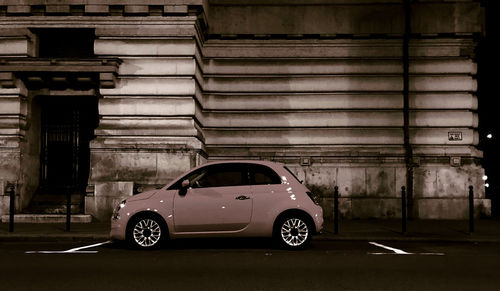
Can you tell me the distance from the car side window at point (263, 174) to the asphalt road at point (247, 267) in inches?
45.6

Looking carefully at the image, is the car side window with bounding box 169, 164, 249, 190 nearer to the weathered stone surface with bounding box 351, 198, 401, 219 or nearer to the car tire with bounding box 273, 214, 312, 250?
the car tire with bounding box 273, 214, 312, 250

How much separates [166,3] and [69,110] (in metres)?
4.33

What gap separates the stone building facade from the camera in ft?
53.7

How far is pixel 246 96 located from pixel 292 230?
8310mm

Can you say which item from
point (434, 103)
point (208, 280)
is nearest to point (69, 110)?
point (434, 103)

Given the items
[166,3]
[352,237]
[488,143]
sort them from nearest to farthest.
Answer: [352,237]
[166,3]
[488,143]

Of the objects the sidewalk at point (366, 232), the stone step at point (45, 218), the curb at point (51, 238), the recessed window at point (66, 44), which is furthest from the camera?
the recessed window at point (66, 44)

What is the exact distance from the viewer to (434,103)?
706 inches

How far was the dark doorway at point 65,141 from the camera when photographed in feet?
58.0

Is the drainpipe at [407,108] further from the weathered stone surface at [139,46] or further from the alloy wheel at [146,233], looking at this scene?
the alloy wheel at [146,233]

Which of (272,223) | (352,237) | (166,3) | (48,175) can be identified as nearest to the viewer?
(272,223)

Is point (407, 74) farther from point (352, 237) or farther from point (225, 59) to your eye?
point (352, 237)

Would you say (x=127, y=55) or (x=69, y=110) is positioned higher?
(x=127, y=55)

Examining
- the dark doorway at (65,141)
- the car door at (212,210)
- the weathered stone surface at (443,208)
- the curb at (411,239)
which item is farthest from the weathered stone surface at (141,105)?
the weathered stone surface at (443,208)
